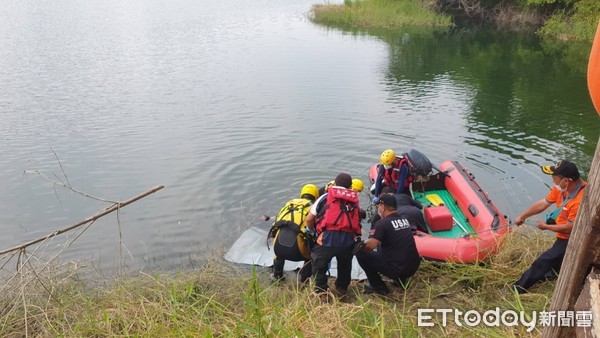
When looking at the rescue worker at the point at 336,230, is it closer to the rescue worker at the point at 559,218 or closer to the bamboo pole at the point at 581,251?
the rescue worker at the point at 559,218

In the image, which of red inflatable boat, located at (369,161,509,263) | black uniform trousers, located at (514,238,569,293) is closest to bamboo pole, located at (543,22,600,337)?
→ black uniform trousers, located at (514,238,569,293)

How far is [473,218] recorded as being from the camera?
6.70 m

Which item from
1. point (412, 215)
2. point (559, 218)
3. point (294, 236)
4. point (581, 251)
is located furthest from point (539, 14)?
point (581, 251)

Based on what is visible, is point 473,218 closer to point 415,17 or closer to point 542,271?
point 542,271

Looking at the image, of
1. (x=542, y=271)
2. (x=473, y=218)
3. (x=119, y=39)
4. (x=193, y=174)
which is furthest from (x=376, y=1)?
(x=542, y=271)

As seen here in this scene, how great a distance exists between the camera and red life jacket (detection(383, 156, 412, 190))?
732 centimetres

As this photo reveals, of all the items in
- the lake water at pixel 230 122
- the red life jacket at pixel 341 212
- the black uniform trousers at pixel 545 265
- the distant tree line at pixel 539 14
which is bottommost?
the lake water at pixel 230 122

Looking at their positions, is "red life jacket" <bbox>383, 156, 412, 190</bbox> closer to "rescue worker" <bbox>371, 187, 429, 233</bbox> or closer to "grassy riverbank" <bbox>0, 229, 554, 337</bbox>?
"rescue worker" <bbox>371, 187, 429, 233</bbox>

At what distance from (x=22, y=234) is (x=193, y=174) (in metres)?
3.11

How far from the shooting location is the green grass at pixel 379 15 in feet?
92.6

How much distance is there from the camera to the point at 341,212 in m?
4.95

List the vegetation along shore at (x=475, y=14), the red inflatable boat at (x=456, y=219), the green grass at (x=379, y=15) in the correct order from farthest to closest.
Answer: the green grass at (x=379, y=15) < the vegetation along shore at (x=475, y=14) < the red inflatable boat at (x=456, y=219)

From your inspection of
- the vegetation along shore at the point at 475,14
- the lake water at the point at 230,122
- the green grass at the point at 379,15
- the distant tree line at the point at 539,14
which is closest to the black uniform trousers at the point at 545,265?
the lake water at the point at 230,122

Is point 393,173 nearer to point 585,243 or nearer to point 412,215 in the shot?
point 412,215
